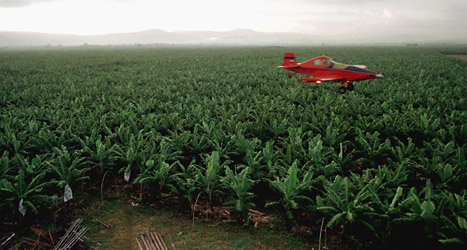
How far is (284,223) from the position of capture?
4414mm

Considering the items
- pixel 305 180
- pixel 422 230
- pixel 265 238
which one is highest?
pixel 305 180

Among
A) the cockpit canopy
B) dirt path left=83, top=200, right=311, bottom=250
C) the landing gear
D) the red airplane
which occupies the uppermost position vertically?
the cockpit canopy

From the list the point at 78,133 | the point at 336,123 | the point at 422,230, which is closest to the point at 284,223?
the point at 422,230

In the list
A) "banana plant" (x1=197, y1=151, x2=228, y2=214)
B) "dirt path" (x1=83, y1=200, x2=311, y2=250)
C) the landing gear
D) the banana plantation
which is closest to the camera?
the banana plantation

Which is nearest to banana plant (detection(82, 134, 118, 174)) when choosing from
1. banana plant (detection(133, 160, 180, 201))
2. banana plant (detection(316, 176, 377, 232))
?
banana plant (detection(133, 160, 180, 201))

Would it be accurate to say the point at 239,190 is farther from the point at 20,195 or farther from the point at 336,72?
the point at 336,72

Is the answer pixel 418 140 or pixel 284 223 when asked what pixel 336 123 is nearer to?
pixel 418 140

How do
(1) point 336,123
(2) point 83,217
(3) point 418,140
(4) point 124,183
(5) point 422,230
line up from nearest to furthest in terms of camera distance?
(5) point 422,230 → (2) point 83,217 → (4) point 124,183 → (3) point 418,140 → (1) point 336,123

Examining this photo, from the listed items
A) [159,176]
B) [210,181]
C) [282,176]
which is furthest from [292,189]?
[159,176]

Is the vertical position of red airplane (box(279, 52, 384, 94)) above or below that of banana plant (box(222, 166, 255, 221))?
above

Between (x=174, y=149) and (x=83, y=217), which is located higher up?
(x=174, y=149)

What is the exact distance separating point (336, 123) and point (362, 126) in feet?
2.31

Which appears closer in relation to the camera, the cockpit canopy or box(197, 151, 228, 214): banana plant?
box(197, 151, 228, 214): banana plant

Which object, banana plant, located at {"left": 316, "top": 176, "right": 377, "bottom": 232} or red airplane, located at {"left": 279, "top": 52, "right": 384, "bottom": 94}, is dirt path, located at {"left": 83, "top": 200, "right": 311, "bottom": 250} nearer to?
banana plant, located at {"left": 316, "top": 176, "right": 377, "bottom": 232}
